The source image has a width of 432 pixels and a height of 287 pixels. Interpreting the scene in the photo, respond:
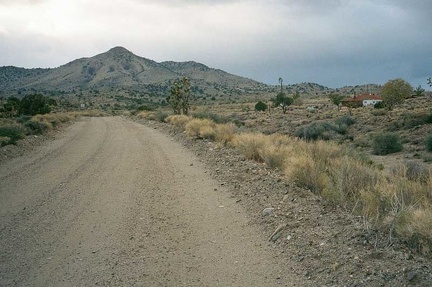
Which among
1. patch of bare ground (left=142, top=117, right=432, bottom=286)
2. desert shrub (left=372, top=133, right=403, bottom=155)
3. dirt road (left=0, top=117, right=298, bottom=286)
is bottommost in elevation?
desert shrub (left=372, top=133, right=403, bottom=155)

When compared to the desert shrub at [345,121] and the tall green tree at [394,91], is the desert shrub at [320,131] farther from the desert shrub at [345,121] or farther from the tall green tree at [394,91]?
the tall green tree at [394,91]

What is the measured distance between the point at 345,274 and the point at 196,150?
1656 cm

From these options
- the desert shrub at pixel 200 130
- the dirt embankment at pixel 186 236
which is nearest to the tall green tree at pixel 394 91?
the desert shrub at pixel 200 130

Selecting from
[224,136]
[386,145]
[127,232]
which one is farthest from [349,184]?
[386,145]

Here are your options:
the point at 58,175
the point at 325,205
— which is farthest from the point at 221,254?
the point at 58,175

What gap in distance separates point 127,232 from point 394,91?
58.4 metres

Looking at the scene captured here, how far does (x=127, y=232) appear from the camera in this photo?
29.7 feet

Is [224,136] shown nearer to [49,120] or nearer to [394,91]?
[49,120]

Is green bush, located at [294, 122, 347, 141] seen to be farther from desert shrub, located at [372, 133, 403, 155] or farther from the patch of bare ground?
the patch of bare ground

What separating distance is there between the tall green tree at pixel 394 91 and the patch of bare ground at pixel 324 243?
52595 mm

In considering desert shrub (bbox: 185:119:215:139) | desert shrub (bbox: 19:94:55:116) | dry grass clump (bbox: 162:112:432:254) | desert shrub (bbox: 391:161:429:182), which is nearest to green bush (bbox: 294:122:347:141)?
desert shrub (bbox: 185:119:215:139)

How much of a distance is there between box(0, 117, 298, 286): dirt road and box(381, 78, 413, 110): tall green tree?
50.7m

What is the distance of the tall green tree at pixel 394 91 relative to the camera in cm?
5956

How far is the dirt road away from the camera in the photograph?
6.92 meters
